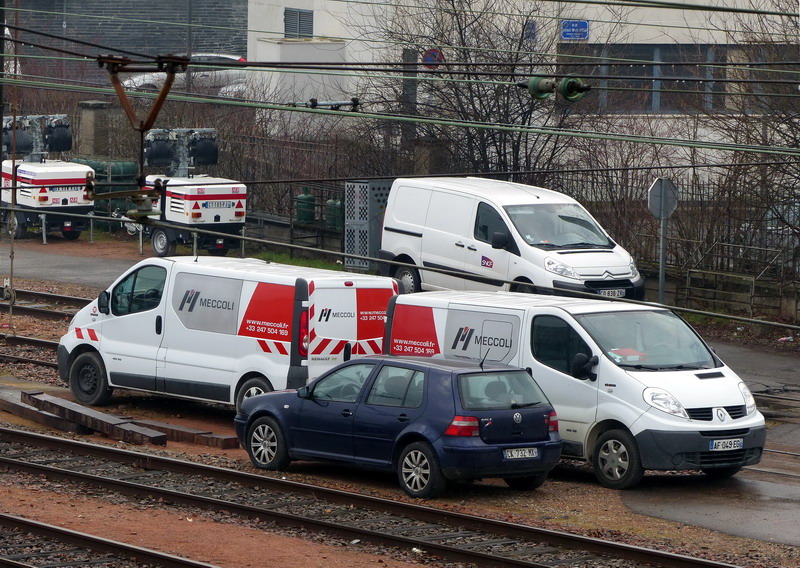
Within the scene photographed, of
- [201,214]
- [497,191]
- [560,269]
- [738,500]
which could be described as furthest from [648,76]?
[738,500]

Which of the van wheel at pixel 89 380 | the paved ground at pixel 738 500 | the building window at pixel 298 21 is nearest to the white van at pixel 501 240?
the paved ground at pixel 738 500

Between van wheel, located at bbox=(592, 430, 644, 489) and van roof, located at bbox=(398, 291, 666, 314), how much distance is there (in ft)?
4.70

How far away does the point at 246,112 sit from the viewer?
40.2 metres

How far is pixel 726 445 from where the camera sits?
43.6ft

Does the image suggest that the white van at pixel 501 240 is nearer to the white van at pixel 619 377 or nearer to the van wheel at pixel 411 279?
the van wheel at pixel 411 279

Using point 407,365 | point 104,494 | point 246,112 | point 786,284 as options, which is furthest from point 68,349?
point 246,112

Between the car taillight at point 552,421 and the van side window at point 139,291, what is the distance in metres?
6.33

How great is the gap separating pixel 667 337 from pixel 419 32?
19.8 metres

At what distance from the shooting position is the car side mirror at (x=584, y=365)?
45.3 feet

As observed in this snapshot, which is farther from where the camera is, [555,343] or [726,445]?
[555,343]

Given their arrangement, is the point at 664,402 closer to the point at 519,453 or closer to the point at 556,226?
the point at 519,453

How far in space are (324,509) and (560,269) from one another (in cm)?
941

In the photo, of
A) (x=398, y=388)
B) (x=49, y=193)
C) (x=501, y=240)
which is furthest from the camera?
(x=49, y=193)

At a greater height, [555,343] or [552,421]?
[555,343]
